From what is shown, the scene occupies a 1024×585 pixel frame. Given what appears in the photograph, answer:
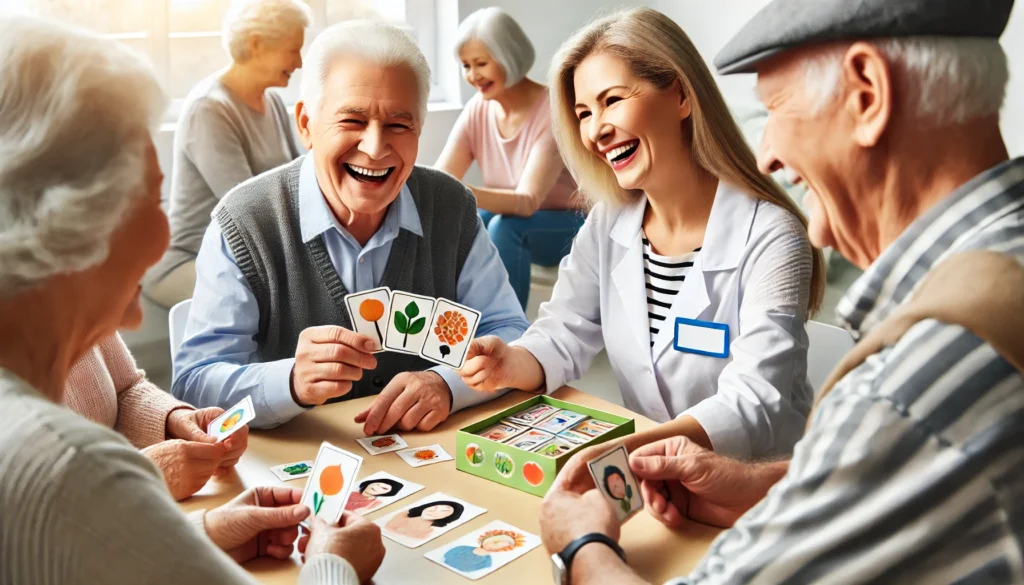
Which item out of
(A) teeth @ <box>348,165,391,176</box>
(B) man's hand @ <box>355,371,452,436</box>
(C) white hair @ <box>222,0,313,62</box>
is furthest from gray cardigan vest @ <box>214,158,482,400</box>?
(C) white hair @ <box>222,0,313,62</box>

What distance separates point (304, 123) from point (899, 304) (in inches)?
71.2

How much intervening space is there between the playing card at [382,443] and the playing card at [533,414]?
0.79 ft

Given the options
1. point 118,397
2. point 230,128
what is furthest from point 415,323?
point 230,128

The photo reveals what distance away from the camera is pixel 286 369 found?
2.07 m

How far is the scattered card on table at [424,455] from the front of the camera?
186 cm

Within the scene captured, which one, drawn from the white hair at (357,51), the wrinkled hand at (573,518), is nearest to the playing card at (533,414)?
the wrinkled hand at (573,518)

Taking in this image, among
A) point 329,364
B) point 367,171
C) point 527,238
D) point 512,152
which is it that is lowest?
point 527,238

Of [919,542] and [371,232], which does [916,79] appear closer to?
[919,542]

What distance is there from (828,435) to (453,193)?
6.02 ft

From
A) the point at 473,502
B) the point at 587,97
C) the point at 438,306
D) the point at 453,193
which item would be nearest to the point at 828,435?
the point at 473,502

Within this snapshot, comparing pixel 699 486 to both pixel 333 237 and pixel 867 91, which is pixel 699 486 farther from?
pixel 333 237

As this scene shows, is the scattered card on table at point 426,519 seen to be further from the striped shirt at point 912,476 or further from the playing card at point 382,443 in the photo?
the striped shirt at point 912,476

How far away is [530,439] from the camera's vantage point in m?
1.86

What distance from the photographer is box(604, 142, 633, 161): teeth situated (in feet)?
8.03
